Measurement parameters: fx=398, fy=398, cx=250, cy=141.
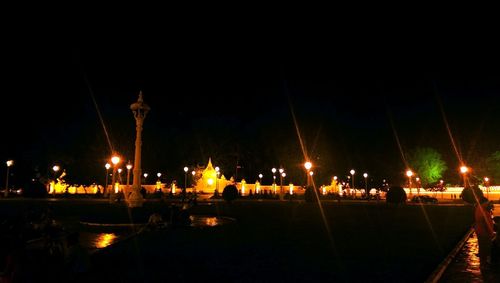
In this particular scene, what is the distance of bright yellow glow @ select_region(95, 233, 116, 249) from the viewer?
526 inches

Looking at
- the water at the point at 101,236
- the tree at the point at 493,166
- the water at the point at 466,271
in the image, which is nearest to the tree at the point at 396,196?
the tree at the point at 493,166

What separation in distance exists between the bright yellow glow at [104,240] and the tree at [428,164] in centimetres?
6785

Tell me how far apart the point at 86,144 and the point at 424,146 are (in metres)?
62.1

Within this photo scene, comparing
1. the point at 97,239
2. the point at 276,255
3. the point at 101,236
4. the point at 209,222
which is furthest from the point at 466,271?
the point at 209,222

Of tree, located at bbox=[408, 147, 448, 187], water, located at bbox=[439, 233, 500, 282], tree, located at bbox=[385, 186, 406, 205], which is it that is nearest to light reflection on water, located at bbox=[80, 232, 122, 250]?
water, located at bbox=[439, 233, 500, 282]

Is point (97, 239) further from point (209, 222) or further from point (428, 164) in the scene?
point (428, 164)

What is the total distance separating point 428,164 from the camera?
7275 cm

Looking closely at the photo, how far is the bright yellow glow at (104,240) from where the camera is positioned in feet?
43.8

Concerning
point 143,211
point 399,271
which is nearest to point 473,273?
point 399,271

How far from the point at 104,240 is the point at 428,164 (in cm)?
6945

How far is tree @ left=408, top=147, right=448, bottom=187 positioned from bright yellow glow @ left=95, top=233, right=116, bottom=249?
223ft

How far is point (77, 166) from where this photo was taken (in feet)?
201

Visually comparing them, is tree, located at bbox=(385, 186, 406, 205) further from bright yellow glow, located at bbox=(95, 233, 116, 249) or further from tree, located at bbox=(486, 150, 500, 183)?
bright yellow glow, located at bbox=(95, 233, 116, 249)

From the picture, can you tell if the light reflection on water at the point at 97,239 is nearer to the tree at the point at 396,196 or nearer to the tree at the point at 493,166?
the tree at the point at 396,196
